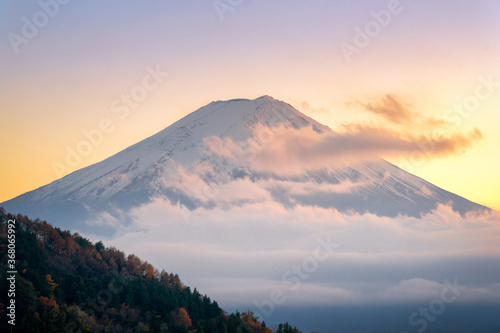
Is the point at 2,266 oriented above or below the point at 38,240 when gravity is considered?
below

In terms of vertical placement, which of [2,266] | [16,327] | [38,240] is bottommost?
[16,327]

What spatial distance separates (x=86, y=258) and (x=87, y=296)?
16045 millimetres

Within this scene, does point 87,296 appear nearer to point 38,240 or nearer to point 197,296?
point 38,240

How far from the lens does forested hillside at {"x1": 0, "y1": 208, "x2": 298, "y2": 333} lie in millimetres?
86125

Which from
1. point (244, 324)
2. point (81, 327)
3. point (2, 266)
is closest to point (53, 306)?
point (81, 327)

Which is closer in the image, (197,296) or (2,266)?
(2,266)

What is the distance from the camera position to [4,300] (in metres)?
85.7

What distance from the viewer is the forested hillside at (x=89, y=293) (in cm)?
8612

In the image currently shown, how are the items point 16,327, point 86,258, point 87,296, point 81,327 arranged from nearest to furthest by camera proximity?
point 16,327 → point 81,327 → point 87,296 → point 86,258

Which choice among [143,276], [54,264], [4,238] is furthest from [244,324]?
[4,238]

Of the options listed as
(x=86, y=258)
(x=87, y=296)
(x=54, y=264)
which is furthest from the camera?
(x=86, y=258)

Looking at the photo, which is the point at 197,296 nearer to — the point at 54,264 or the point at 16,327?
the point at 54,264

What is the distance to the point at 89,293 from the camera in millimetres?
97750

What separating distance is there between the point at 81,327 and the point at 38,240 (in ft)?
84.1
